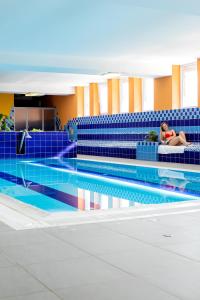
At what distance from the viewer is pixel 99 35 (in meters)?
9.45

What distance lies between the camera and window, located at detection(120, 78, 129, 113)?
15.9 meters

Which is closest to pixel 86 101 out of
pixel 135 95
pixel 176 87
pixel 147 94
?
pixel 135 95

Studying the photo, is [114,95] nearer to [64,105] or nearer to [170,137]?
[170,137]

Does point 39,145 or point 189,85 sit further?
point 39,145

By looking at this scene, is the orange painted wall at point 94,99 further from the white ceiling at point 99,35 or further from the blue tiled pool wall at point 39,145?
the white ceiling at point 99,35

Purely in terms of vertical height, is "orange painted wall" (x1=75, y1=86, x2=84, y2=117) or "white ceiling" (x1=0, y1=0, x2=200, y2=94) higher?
"white ceiling" (x1=0, y1=0, x2=200, y2=94)

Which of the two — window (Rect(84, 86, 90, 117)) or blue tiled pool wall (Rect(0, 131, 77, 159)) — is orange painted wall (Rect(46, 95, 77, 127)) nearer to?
window (Rect(84, 86, 90, 117))

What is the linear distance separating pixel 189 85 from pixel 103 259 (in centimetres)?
1089

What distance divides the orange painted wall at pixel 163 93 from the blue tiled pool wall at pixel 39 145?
3140 millimetres

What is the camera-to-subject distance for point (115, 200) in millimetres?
5449

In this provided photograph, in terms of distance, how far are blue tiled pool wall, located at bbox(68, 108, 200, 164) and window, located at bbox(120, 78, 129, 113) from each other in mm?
1100

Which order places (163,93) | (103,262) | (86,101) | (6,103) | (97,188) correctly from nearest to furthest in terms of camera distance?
(103,262), (97,188), (163,93), (86,101), (6,103)

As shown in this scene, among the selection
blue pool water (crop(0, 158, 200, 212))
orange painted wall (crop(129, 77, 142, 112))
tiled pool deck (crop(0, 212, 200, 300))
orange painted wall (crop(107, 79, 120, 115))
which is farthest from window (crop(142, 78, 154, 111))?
tiled pool deck (crop(0, 212, 200, 300))

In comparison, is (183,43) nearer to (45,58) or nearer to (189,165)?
(189,165)
